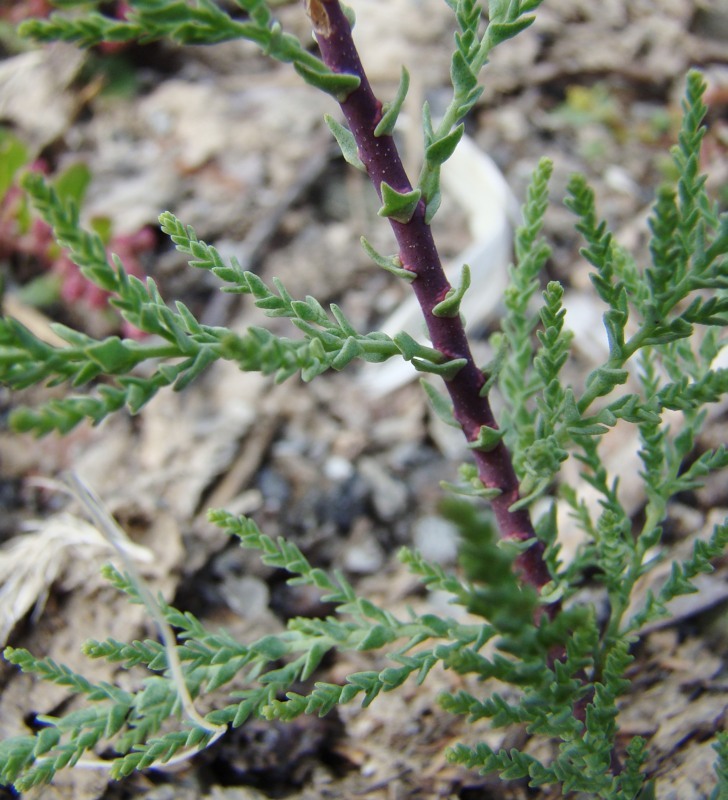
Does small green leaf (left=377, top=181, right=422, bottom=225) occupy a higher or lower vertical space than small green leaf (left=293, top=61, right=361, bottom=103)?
lower

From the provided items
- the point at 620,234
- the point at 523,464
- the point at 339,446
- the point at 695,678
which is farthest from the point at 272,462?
the point at 620,234

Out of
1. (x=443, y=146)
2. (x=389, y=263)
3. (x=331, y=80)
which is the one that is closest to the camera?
(x=331, y=80)

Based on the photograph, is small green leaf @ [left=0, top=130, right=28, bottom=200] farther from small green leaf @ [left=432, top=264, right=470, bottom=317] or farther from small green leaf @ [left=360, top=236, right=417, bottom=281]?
small green leaf @ [left=432, top=264, right=470, bottom=317]

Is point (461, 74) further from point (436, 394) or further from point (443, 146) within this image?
point (436, 394)

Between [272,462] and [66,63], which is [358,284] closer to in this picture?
[272,462]

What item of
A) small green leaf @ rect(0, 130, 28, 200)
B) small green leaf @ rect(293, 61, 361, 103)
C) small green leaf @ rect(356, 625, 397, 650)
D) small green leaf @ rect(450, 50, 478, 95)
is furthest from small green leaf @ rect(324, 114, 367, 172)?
small green leaf @ rect(0, 130, 28, 200)

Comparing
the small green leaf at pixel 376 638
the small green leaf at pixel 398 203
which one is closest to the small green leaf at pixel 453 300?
the small green leaf at pixel 398 203

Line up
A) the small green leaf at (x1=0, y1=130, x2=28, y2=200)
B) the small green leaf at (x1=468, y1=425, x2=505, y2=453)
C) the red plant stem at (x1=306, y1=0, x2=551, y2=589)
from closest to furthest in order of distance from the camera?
the red plant stem at (x1=306, y1=0, x2=551, y2=589)
the small green leaf at (x1=468, y1=425, x2=505, y2=453)
the small green leaf at (x1=0, y1=130, x2=28, y2=200)

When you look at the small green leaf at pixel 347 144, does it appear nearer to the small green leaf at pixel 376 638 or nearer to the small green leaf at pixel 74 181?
the small green leaf at pixel 376 638

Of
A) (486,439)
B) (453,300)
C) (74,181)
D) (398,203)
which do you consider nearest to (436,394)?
(486,439)
